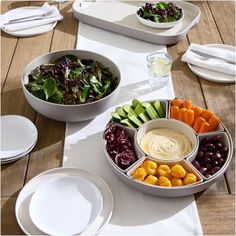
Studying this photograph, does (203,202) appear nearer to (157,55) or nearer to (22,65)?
(157,55)

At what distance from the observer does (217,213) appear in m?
0.96

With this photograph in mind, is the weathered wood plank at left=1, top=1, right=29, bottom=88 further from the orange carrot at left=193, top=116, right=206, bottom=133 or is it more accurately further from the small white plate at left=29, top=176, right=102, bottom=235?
the orange carrot at left=193, top=116, right=206, bottom=133

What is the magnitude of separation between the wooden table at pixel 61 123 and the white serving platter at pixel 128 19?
4 cm

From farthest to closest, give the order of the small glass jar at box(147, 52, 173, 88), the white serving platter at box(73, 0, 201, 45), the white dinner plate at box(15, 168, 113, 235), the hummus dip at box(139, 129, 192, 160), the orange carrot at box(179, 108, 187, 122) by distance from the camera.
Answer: the white serving platter at box(73, 0, 201, 45)
the small glass jar at box(147, 52, 173, 88)
the orange carrot at box(179, 108, 187, 122)
the hummus dip at box(139, 129, 192, 160)
the white dinner plate at box(15, 168, 113, 235)

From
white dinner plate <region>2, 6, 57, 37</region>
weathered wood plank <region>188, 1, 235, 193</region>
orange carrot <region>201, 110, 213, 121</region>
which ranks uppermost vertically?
orange carrot <region>201, 110, 213, 121</region>

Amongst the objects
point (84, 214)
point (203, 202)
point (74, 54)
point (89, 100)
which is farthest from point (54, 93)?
point (203, 202)

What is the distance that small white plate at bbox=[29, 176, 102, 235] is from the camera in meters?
0.90

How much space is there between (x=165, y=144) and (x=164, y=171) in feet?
0.36

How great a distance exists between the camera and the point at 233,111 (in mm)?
1258

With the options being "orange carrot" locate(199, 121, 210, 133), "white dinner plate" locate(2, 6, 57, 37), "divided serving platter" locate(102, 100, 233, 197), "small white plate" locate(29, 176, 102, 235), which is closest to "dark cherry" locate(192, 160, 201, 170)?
"divided serving platter" locate(102, 100, 233, 197)

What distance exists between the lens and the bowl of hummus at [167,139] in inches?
40.6

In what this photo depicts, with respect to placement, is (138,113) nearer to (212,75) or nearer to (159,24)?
(212,75)

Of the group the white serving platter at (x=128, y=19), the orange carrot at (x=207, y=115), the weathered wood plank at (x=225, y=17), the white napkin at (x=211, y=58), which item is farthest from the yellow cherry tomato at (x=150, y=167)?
the weathered wood plank at (x=225, y=17)

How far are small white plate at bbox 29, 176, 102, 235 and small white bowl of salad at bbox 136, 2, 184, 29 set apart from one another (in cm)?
80
